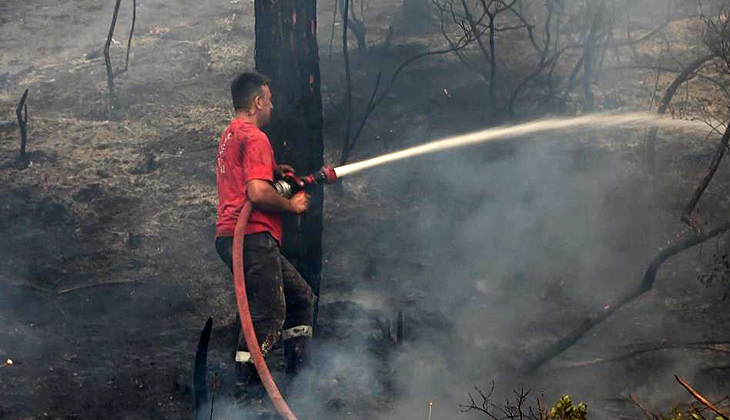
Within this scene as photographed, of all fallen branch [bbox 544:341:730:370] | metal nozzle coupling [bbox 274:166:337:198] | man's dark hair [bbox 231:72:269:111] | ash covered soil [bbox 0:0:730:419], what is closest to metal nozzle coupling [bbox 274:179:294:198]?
metal nozzle coupling [bbox 274:166:337:198]

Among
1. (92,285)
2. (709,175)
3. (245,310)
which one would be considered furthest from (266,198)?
(709,175)

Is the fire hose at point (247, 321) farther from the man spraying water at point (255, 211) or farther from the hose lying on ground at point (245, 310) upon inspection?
the man spraying water at point (255, 211)

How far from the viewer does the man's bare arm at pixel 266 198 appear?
4.80m

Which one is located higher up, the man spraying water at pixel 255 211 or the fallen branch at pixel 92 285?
the man spraying water at pixel 255 211

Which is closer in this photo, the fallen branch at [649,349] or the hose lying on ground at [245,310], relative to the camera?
the hose lying on ground at [245,310]

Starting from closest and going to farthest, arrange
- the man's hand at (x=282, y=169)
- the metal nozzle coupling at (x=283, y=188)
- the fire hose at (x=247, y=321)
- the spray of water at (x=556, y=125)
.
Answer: the fire hose at (x=247, y=321) < the metal nozzle coupling at (x=283, y=188) < the man's hand at (x=282, y=169) < the spray of water at (x=556, y=125)

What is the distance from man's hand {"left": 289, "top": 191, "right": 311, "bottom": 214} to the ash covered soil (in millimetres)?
1379

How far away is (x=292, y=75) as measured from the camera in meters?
5.71

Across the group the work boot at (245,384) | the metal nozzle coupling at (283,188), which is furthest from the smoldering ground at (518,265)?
the metal nozzle coupling at (283,188)

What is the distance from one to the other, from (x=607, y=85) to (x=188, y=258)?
6.33 metres

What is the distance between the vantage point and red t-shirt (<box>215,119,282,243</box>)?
4.87 metres

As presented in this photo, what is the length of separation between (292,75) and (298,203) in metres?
1.18

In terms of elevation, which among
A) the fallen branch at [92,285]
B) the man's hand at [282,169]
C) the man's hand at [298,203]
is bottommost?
the fallen branch at [92,285]

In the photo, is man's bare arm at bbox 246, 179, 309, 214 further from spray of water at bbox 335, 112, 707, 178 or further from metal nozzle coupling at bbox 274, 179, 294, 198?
spray of water at bbox 335, 112, 707, 178
